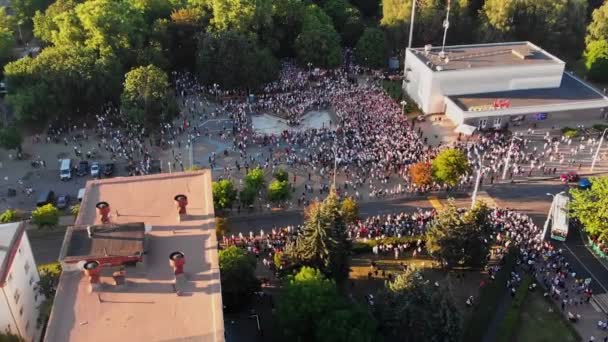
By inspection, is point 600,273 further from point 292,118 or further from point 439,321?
point 292,118

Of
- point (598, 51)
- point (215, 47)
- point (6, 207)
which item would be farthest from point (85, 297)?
point (598, 51)

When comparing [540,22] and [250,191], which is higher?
[540,22]

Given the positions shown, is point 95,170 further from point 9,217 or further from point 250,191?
point 250,191

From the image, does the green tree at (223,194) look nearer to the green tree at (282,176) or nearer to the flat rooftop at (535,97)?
the green tree at (282,176)

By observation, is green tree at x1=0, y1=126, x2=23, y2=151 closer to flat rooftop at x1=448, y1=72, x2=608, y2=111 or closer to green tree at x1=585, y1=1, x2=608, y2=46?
flat rooftop at x1=448, y1=72, x2=608, y2=111

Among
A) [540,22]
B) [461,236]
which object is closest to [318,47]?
[540,22]

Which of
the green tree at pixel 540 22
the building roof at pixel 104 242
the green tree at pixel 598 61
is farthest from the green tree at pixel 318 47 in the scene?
the building roof at pixel 104 242
